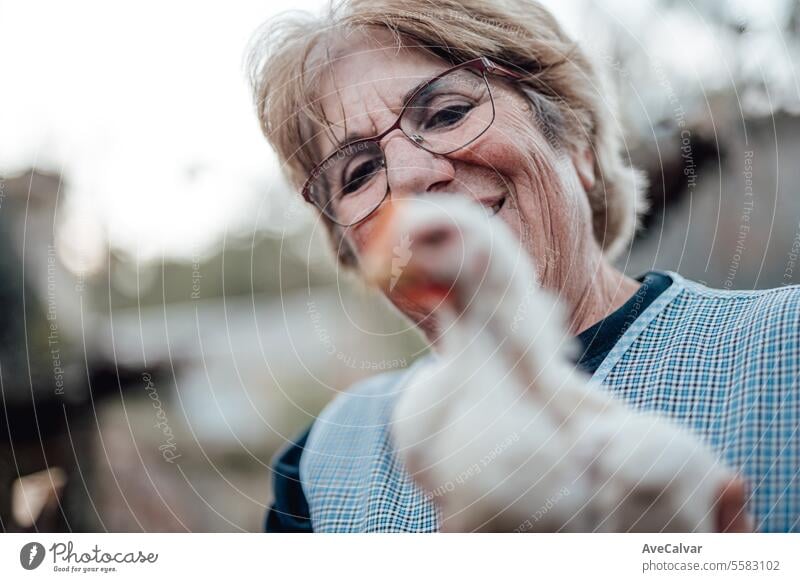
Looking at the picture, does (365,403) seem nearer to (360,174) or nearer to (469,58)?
(360,174)

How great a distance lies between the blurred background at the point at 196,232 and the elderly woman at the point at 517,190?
0.13 feet

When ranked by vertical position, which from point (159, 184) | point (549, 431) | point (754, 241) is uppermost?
point (159, 184)

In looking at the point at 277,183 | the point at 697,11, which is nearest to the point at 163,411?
the point at 277,183

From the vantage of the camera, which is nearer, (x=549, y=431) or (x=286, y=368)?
(x=549, y=431)

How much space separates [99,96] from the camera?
2.20ft

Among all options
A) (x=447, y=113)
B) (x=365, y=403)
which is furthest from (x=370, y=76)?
(x=365, y=403)

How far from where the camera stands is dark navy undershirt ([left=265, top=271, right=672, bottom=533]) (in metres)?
0.56

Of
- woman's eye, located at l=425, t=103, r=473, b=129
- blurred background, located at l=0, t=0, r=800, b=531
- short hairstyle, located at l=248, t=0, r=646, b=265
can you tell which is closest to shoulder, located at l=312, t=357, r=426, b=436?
blurred background, located at l=0, t=0, r=800, b=531

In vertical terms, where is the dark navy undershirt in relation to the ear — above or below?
below
